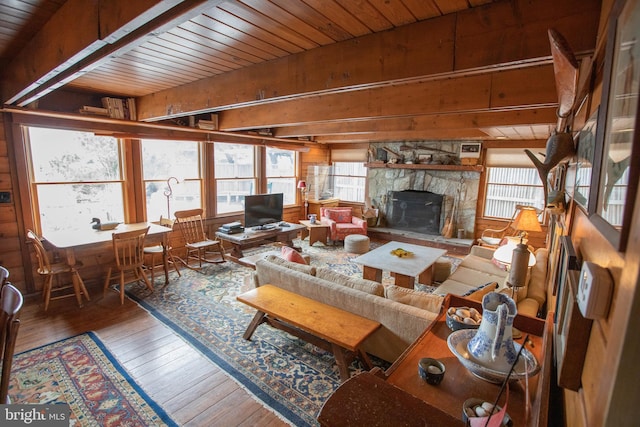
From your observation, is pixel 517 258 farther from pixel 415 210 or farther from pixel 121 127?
pixel 415 210

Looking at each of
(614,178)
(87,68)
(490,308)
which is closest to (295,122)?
(87,68)

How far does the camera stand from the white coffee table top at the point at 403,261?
150 inches

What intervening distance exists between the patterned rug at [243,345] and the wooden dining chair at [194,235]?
1.54 feet

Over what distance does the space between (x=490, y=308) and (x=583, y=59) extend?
46.5 inches

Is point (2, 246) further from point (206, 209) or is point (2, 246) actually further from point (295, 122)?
point (295, 122)

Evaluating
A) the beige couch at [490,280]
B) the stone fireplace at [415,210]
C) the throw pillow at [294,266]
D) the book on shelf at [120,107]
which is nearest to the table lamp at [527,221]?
the beige couch at [490,280]

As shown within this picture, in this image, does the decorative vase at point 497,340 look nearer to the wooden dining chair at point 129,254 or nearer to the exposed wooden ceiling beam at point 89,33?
the exposed wooden ceiling beam at point 89,33

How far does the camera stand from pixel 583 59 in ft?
4.45

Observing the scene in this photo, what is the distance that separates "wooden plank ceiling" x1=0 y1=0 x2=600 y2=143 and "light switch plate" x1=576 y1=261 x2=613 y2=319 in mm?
1174

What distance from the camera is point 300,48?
6.48 feet

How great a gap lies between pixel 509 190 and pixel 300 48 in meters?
5.64

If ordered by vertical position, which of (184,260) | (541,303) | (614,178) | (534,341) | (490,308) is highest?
(614,178)

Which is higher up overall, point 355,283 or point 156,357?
point 355,283

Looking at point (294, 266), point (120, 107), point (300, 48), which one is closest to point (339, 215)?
point (294, 266)
